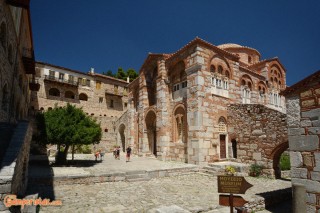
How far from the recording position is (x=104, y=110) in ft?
117

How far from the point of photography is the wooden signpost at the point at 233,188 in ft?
14.5

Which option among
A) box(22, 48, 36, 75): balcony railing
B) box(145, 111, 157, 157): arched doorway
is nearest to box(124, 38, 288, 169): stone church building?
box(145, 111, 157, 157): arched doorway

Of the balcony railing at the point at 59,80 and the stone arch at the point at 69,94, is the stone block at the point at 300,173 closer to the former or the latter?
the balcony railing at the point at 59,80

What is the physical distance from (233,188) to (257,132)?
9764 millimetres

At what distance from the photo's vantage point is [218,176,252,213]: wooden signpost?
443 cm

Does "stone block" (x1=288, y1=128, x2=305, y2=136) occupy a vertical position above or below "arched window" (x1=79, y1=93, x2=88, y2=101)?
below

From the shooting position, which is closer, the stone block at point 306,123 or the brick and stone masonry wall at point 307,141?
the brick and stone masonry wall at point 307,141

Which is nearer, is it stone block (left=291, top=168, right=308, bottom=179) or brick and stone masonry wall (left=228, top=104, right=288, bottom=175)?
stone block (left=291, top=168, right=308, bottom=179)

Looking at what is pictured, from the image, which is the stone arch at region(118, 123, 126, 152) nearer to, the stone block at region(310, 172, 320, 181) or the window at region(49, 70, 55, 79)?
the window at region(49, 70, 55, 79)

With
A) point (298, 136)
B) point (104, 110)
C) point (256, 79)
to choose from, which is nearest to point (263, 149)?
point (298, 136)

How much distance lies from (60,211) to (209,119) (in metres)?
11.0

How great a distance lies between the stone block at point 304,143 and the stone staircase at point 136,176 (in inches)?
284

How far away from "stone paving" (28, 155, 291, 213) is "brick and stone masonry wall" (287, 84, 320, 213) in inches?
79.1

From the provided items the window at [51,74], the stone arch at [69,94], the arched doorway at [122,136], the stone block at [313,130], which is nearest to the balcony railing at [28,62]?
the arched doorway at [122,136]
